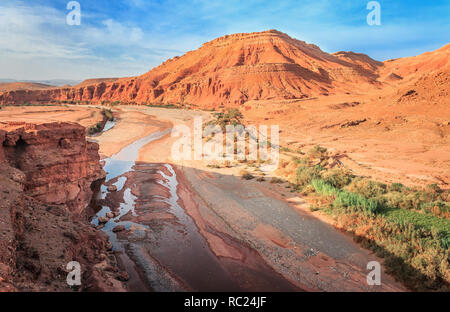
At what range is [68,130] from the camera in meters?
11.5

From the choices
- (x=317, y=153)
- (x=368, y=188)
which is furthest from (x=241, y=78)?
(x=368, y=188)

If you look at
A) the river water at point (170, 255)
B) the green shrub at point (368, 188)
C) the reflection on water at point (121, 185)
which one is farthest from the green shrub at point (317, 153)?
the reflection on water at point (121, 185)

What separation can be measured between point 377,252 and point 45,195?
12.0 metres

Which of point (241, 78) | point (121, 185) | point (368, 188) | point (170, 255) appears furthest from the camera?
point (241, 78)

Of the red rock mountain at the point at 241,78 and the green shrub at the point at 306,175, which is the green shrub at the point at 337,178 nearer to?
the green shrub at the point at 306,175

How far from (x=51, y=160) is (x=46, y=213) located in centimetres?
295

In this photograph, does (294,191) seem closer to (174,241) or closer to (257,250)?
(257,250)

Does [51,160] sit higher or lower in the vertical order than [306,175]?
higher

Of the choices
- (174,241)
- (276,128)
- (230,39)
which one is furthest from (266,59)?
(174,241)

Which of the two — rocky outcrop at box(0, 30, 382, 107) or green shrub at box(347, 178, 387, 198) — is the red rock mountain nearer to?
rocky outcrop at box(0, 30, 382, 107)

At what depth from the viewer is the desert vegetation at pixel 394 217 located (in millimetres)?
7168

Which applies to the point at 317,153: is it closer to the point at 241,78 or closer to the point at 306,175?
the point at 306,175

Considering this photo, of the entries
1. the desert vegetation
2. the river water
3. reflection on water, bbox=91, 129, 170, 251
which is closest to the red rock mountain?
reflection on water, bbox=91, 129, 170, 251

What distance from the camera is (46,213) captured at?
8.05m
